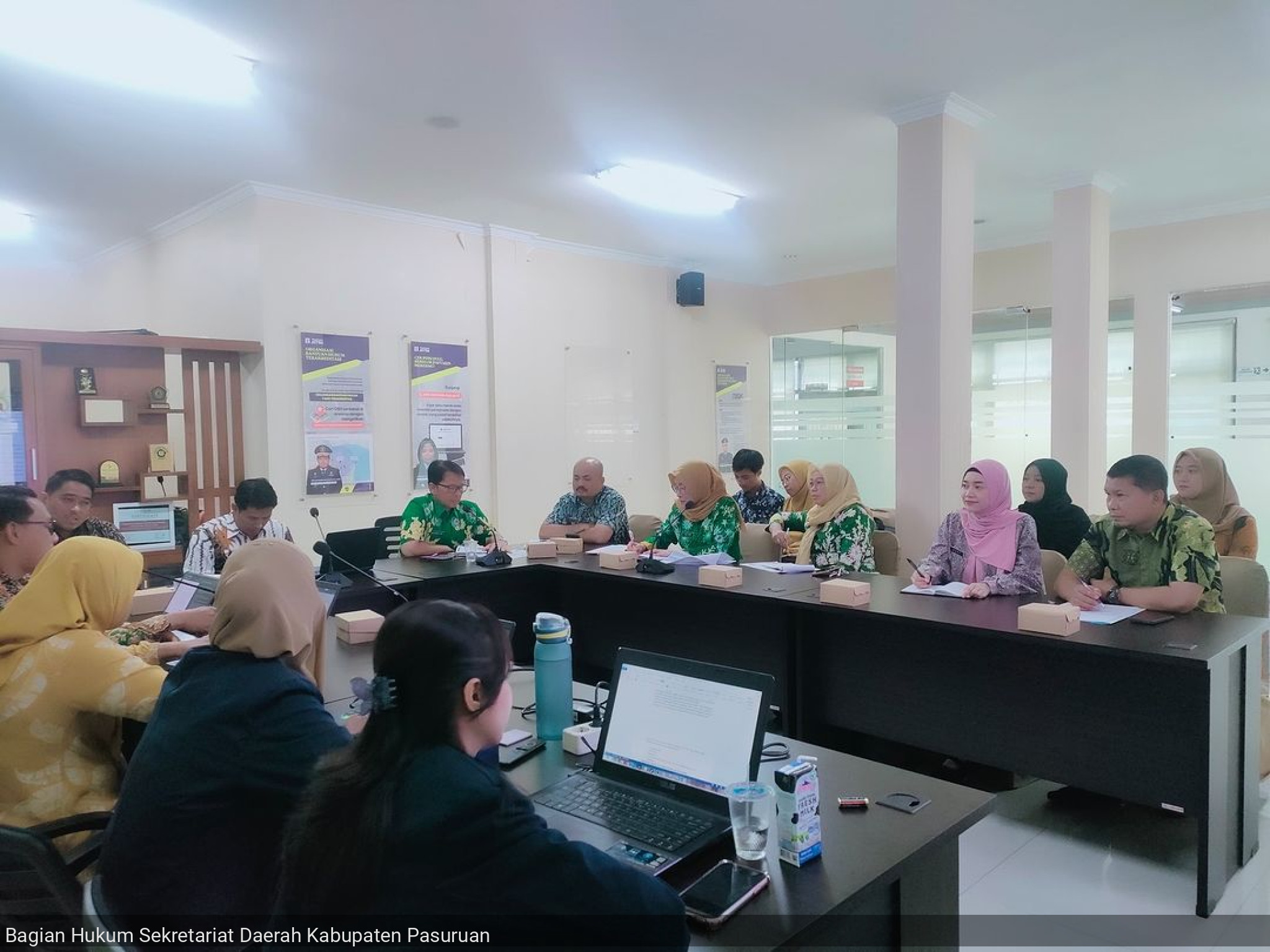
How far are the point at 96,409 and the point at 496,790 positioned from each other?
4847 mm

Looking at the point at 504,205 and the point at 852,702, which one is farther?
the point at 504,205

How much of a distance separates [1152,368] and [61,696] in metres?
6.72

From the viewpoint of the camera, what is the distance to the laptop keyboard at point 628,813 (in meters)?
1.40

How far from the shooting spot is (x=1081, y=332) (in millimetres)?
5363

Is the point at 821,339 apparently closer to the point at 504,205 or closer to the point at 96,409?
the point at 504,205

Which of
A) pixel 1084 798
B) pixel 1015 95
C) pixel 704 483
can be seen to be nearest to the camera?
pixel 1084 798

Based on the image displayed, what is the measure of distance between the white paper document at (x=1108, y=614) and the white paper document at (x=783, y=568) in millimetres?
1224

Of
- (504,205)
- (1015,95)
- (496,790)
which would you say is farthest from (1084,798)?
(504,205)

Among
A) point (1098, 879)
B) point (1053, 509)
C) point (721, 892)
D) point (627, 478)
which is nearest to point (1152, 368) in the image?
point (1053, 509)

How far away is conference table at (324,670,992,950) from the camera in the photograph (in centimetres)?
121

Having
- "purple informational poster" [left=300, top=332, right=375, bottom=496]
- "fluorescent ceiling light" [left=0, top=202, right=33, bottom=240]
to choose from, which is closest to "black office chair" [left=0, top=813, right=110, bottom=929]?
"purple informational poster" [left=300, top=332, right=375, bottom=496]

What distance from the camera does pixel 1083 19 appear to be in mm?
3236

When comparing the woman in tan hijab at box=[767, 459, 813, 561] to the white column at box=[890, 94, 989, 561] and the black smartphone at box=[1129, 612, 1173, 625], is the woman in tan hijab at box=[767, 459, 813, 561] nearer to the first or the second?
the white column at box=[890, 94, 989, 561]

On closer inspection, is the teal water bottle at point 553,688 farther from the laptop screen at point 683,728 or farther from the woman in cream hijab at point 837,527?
the woman in cream hijab at point 837,527
